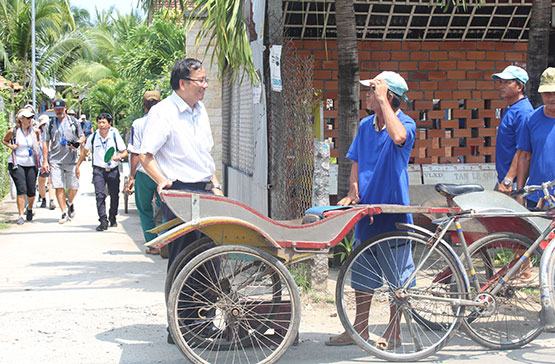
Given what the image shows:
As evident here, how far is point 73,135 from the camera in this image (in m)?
14.0

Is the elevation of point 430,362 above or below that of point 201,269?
below

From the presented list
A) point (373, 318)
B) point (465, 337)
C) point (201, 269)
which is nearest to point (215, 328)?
point (201, 269)

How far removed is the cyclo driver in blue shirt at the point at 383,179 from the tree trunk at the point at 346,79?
101 inches

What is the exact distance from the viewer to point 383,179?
5996 millimetres

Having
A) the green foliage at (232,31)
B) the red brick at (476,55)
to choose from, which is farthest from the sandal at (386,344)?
the red brick at (476,55)

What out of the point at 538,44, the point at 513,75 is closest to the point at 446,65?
the point at 538,44

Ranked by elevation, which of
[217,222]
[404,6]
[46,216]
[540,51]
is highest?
[404,6]

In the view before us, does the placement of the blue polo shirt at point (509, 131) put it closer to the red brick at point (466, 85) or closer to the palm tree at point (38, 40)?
the red brick at point (466, 85)

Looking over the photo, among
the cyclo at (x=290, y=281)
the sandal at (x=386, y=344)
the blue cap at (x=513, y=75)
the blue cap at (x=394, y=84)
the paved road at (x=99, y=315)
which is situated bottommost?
the paved road at (x=99, y=315)

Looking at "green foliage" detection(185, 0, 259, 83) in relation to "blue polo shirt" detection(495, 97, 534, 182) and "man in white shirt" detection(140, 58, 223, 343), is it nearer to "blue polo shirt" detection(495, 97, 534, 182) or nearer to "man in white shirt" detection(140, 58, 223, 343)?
"man in white shirt" detection(140, 58, 223, 343)

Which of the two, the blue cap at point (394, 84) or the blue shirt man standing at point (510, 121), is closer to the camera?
the blue cap at point (394, 84)

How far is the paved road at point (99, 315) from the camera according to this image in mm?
6121

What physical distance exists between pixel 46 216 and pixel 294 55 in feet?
23.0

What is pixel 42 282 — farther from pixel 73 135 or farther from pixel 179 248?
pixel 73 135
